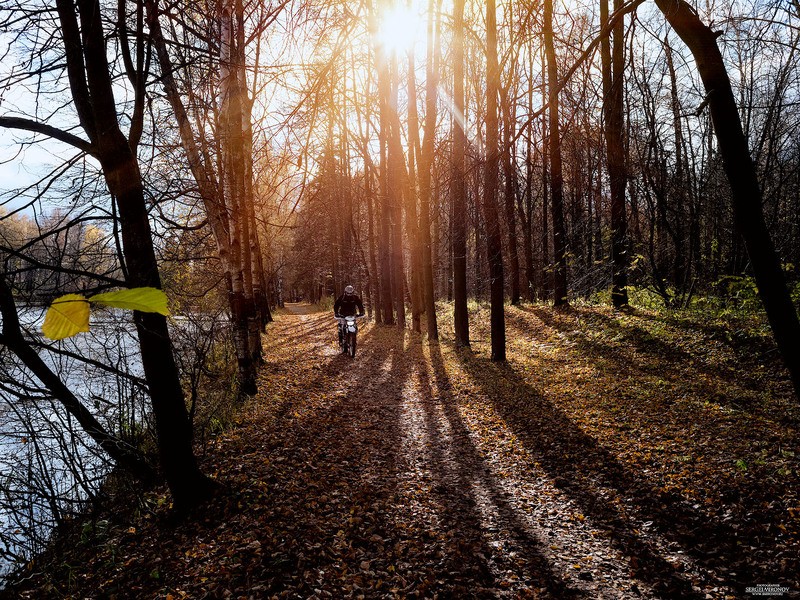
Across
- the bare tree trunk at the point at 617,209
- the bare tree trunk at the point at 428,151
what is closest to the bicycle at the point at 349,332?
the bare tree trunk at the point at 428,151

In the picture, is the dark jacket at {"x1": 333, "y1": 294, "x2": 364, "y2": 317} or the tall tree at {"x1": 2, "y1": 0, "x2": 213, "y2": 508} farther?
the dark jacket at {"x1": 333, "y1": 294, "x2": 364, "y2": 317}

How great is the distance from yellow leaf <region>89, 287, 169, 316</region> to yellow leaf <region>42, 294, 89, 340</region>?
0.10 m

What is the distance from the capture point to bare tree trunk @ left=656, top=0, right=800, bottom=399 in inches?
140

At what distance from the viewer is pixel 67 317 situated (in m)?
0.67

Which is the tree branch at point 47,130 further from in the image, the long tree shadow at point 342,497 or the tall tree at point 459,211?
the tall tree at point 459,211

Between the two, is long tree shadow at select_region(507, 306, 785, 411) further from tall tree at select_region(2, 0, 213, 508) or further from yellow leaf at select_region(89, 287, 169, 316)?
yellow leaf at select_region(89, 287, 169, 316)

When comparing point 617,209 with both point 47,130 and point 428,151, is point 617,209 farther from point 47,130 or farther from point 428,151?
point 47,130

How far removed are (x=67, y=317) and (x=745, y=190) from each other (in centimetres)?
447

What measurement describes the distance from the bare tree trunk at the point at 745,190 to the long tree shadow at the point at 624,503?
1.48m

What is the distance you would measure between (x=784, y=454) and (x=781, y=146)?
10547 millimetres

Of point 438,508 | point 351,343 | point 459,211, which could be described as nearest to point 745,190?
point 438,508

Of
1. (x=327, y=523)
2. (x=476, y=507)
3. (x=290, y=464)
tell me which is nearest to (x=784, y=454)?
(x=476, y=507)

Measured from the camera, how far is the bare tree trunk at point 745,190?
3.55 meters

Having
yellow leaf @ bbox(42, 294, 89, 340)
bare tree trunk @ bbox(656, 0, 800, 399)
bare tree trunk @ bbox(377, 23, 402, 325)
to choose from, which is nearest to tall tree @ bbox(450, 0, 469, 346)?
bare tree trunk @ bbox(377, 23, 402, 325)
